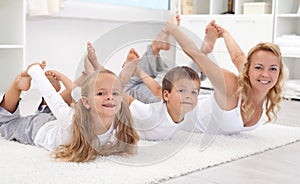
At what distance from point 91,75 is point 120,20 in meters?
2.19

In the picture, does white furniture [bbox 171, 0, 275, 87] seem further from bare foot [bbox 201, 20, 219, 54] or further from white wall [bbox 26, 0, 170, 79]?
bare foot [bbox 201, 20, 219, 54]

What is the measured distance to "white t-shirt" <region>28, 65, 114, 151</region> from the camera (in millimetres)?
1414

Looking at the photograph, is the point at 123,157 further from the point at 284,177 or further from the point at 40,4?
the point at 40,4

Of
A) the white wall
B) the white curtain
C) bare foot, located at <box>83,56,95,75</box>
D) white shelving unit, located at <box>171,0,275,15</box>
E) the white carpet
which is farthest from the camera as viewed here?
white shelving unit, located at <box>171,0,275,15</box>

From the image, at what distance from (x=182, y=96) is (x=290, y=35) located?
189cm

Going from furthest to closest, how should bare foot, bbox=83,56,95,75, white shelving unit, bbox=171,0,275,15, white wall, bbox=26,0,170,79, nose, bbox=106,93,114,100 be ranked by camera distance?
1. white shelving unit, bbox=171,0,275,15
2. white wall, bbox=26,0,170,79
3. bare foot, bbox=83,56,95,75
4. nose, bbox=106,93,114,100

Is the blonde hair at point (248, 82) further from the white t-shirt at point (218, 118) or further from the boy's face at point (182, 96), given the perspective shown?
the boy's face at point (182, 96)

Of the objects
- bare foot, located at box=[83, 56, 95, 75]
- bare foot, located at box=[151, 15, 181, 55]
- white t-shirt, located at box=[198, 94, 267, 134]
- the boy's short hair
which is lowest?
white t-shirt, located at box=[198, 94, 267, 134]

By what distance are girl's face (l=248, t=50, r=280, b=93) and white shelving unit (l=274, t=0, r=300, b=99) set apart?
4.87ft

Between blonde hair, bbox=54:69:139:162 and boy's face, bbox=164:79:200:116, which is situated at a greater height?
boy's face, bbox=164:79:200:116

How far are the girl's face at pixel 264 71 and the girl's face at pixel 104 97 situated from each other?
0.56 meters

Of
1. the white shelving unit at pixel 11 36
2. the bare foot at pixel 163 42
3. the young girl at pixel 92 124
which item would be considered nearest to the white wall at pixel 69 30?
the white shelving unit at pixel 11 36

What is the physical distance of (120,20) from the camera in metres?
3.54

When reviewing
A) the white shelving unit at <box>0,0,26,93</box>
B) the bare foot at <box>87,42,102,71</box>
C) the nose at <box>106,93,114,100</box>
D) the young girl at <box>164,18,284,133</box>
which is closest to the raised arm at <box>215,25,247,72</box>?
the young girl at <box>164,18,284,133</box>
